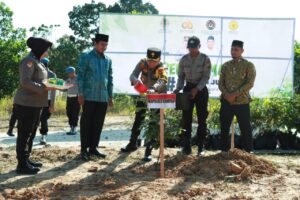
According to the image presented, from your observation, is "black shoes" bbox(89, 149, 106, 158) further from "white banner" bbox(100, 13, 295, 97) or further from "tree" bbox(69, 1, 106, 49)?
"tree" bbox(69, 1, 106, 49)

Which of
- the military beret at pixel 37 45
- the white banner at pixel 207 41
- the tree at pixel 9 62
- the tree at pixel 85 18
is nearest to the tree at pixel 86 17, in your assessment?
the tree at pixel 85 18

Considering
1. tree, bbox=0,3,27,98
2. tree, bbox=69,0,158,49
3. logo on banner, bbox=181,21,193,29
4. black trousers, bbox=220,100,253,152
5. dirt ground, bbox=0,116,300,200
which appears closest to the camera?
dirt ground, bbox=0,116,300,200

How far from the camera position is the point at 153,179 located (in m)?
5.46

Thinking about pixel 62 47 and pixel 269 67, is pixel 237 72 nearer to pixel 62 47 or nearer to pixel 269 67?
pixel 269 67

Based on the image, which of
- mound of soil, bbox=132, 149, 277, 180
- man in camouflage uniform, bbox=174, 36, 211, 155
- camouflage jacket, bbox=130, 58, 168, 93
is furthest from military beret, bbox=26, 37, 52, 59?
man in camouflage uniform, bbox=174, 36, 211, 155

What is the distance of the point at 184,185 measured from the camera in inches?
203

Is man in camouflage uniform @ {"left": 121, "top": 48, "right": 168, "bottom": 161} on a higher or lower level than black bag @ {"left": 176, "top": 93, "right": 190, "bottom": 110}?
higher

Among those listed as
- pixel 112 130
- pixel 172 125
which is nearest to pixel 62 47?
pixel 112 130

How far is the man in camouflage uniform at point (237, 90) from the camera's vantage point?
6.85 meters

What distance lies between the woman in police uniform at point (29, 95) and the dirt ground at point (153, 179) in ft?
1.08

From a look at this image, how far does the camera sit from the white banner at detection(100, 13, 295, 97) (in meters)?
12.3

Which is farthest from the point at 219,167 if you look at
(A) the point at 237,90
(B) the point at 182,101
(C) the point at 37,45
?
(C) the point at 37,45

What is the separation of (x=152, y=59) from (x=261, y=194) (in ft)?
8.95

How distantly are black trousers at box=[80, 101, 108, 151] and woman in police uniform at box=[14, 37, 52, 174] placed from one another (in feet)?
3.02
